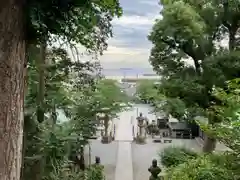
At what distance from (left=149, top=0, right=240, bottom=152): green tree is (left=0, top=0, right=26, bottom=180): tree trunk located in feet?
12.9

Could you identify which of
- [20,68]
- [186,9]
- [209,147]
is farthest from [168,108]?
[20,68]

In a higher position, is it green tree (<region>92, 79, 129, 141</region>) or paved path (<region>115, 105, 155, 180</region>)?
green tree (<region>92, 79, 129, 141</region>)

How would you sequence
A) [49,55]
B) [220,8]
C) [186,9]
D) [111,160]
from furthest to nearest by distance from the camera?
[111,160]
[220,8]
[186,9]
[49,55]

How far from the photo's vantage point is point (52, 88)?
4391 mm

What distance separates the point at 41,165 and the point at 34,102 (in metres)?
0.69

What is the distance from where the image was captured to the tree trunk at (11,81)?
4.85 ft

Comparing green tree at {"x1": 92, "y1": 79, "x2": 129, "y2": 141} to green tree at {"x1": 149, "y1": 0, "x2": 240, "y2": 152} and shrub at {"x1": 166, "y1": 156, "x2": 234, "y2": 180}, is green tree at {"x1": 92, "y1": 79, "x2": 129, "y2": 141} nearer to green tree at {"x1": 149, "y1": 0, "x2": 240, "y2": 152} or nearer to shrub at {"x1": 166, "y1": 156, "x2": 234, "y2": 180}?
green tree at {"x1": 149, "y1": 0, "x2": 240, "y2": 152}

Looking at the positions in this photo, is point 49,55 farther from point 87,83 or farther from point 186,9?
point 186,9

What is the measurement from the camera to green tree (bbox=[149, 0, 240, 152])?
5.28 metres

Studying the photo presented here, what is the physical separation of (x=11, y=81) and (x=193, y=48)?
455 centimetres

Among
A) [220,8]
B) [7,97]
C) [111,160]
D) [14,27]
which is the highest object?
[220,8]

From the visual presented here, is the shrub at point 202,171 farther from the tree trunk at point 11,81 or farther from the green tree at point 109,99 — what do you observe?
the green tree at point 109,99

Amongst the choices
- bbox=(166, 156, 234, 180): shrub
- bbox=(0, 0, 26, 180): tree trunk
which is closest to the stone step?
bbox=(166, 156, 234, 180): shrub

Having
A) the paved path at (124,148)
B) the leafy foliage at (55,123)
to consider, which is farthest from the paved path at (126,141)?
the leafy foliage at (55,123)
